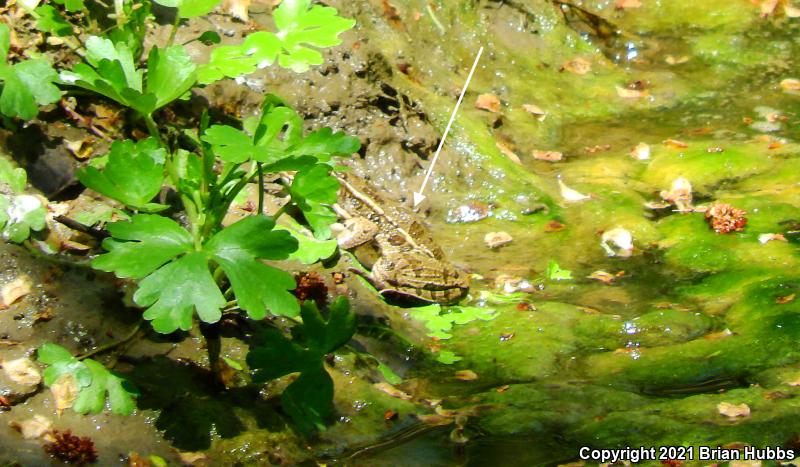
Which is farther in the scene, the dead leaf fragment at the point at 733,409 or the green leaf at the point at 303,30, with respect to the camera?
the green leaf at the point at 303,30

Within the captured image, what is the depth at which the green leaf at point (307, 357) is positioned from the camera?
3.21 metres

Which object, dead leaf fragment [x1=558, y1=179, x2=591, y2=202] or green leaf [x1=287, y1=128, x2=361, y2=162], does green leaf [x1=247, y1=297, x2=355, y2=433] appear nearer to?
green leaf [x1=287, y1=128, x2=361, y2=162]

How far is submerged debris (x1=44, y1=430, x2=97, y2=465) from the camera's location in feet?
10.1

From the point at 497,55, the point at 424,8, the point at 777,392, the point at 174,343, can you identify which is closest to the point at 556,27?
the point at 497,55

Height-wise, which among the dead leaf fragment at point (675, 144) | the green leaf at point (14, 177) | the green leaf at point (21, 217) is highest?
the green leaf at point (14, 177)

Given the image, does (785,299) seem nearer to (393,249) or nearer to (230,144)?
(393,249)

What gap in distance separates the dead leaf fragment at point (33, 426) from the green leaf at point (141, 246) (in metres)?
0.67

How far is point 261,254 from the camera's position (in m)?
3.03

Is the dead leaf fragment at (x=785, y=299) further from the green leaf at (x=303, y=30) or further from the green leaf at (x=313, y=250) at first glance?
the green leaf at (x=303, y=30)

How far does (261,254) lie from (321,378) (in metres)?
0.58

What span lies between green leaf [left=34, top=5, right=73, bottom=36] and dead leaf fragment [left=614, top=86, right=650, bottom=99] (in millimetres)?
4544

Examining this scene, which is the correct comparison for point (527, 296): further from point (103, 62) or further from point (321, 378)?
point (103, 62)

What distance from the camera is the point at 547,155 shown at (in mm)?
6457

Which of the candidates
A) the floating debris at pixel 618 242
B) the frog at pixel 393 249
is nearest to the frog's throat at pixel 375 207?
the frog at pixel 393 249
